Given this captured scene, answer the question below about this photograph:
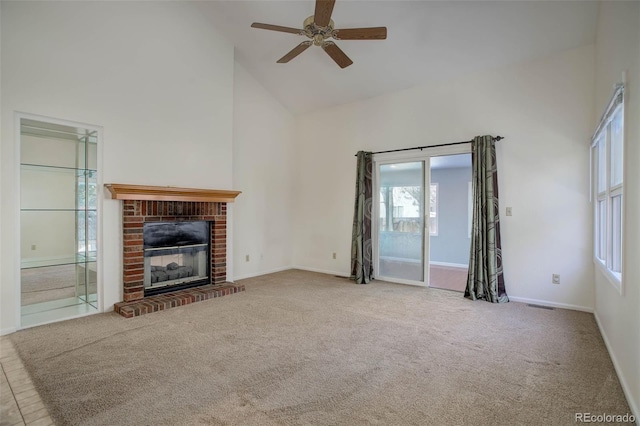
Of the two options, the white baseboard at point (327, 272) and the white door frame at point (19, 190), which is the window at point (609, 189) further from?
the white door frame at point (19, 190)

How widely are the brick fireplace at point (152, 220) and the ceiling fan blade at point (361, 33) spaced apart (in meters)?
2.60

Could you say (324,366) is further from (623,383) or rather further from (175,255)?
(175,255)

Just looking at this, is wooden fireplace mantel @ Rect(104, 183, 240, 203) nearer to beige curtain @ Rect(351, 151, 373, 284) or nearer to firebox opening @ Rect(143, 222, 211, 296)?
firebox opening @ Rect(143, 222, 211, 296)

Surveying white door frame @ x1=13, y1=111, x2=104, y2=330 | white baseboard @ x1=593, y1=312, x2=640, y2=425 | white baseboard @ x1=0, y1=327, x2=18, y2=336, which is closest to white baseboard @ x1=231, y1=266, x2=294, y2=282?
white door frame @ x1=13, y1=111, x2=104, y2=330

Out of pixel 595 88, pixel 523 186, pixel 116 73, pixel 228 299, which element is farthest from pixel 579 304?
pixel 116 73

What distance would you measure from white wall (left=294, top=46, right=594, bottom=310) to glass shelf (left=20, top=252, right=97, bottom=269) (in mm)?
4503

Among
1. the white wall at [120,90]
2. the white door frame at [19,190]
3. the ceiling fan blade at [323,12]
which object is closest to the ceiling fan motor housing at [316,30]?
the ceiling fan blade at [323,12]

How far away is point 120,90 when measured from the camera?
375 centimetres

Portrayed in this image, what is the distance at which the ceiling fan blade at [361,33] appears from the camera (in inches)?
122

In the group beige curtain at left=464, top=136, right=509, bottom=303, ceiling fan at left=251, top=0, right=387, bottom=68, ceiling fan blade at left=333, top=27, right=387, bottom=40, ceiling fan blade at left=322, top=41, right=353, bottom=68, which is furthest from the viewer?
beige curtain at left=464, top=136, right=509, bottom=303

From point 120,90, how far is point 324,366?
12.4 feet

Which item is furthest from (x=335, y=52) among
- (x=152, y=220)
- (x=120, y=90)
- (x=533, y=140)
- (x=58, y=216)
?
(x=58, y=216)

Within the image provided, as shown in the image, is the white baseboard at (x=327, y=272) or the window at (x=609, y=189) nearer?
the window at (x=609, y=189)

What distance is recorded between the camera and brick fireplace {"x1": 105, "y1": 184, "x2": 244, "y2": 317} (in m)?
3.68
